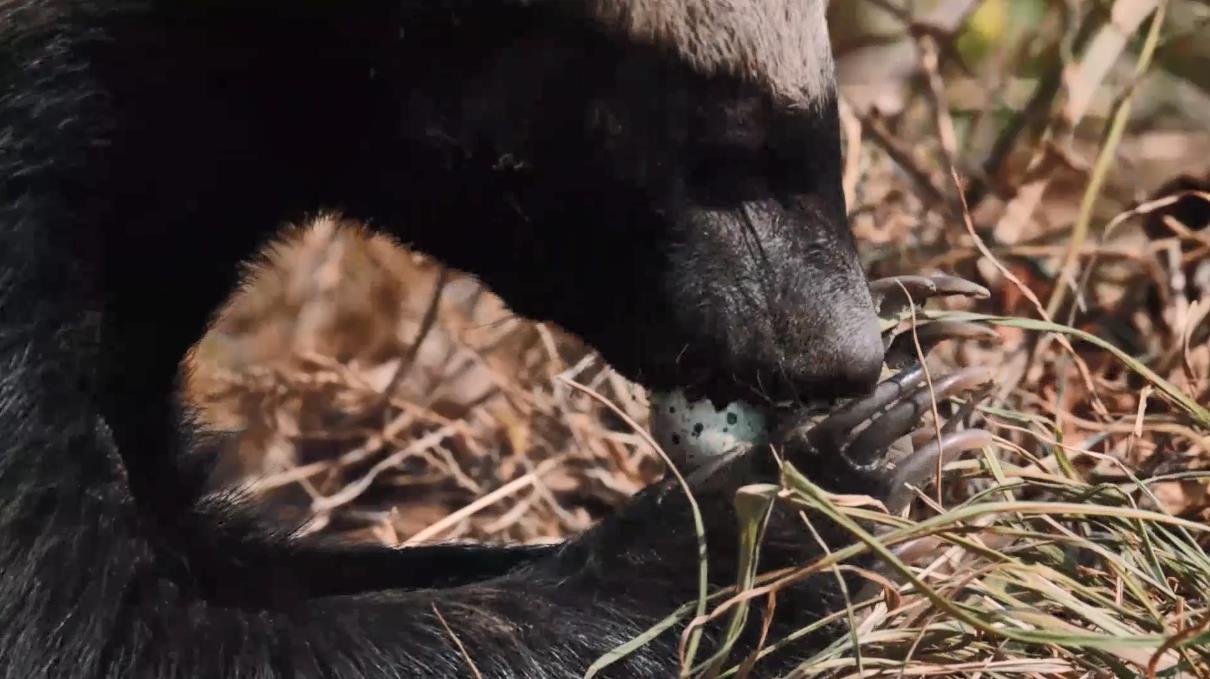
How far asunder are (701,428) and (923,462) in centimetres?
17

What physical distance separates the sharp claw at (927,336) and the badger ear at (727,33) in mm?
266

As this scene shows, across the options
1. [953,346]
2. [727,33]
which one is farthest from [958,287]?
[953,346]

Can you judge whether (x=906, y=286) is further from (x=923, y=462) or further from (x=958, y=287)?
(x=923, y=462)

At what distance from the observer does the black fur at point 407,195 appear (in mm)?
932

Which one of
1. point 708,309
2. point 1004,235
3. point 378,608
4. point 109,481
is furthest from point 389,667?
point 1004,235

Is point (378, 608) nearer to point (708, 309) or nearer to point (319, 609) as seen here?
point (319, 609)

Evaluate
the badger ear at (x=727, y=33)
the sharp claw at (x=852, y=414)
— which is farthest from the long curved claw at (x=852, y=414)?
the badger ear at (x=727, y=33)

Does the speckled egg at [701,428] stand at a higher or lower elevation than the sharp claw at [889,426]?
lower

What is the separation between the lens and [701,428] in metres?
1.08

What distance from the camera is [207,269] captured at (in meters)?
1.09

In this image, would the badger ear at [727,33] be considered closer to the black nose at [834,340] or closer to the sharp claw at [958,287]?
the black nose at [834,340]

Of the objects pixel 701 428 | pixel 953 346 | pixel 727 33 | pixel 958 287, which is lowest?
pixel 953 346

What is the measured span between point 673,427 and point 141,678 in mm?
420

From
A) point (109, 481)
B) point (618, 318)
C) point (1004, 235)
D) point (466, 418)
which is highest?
point (618, 318)
